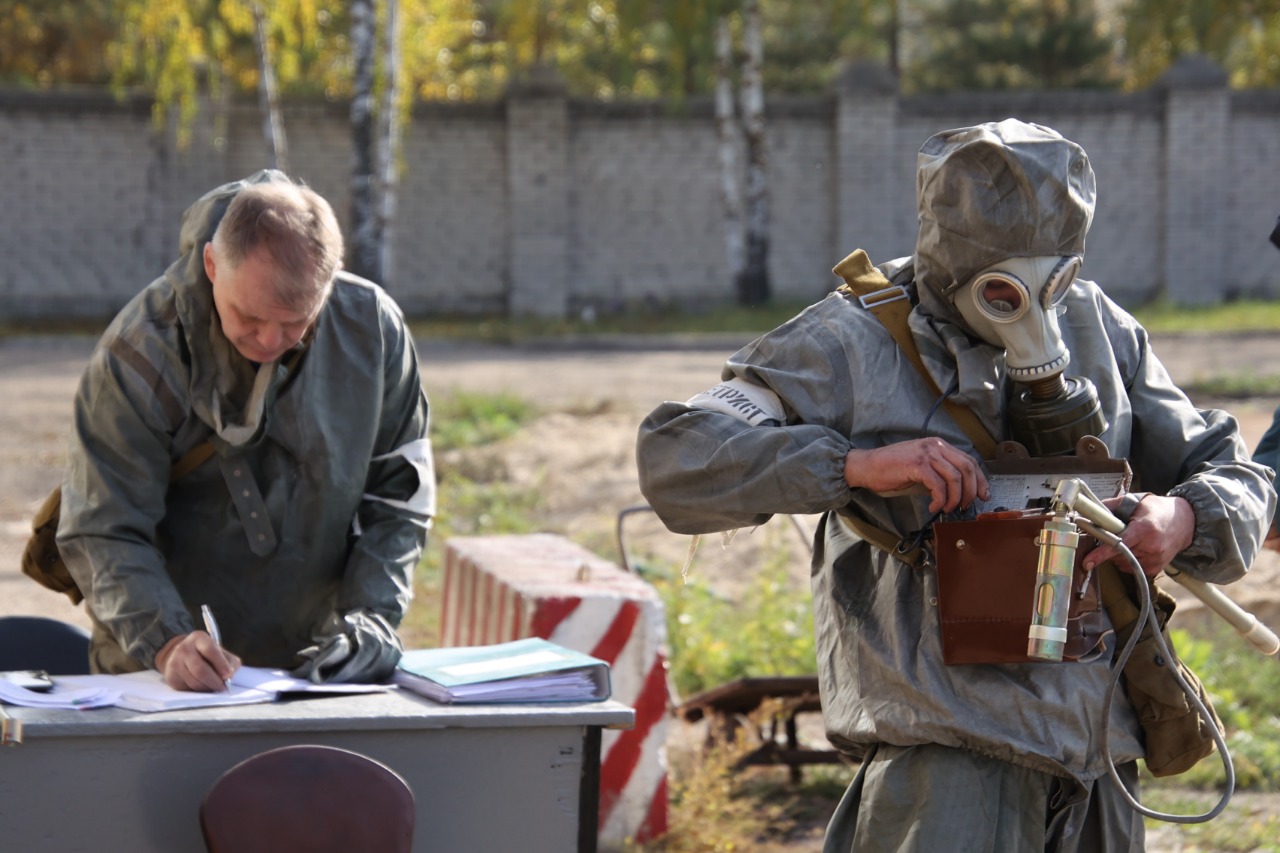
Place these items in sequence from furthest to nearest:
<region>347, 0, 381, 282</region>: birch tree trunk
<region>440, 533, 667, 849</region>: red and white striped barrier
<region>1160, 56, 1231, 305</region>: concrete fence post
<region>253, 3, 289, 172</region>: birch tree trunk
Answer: <region>1160, 56, 1231, 305</region>: concrete fence post → <region>253, 3, 289, 172</region>: birch tree trunk → <region>347, 0, 381, 282</region>: birch tree trunk → <region>440, 533, 667, 849</region>: red and white striped barrier

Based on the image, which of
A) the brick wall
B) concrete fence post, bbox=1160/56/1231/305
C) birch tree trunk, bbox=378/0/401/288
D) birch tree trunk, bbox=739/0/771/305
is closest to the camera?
birch tree trunk, bbox=378/0/401/288

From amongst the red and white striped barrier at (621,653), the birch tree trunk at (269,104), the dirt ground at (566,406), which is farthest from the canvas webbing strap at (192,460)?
the birch tree trunk at (269,104)

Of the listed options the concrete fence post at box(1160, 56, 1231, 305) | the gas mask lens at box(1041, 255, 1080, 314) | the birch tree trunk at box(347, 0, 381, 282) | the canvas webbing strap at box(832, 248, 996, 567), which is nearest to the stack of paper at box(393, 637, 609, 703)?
the canvas webbing strap at box(832, 248, 996, 567)

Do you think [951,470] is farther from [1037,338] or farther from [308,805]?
[308,805]

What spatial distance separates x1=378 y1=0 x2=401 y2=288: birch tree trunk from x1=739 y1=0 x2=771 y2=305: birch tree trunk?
474 cm

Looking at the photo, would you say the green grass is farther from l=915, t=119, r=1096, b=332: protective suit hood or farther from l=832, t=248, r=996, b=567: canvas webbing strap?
l=915, t=119, r=1096, b=332: protective suit hood

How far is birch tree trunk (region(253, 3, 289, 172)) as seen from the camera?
62.7 feet

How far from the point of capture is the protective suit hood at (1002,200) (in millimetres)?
2404

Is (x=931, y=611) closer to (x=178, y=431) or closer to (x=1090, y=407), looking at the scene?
(x=1090, y=407)

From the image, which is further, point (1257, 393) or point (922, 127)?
point (922, 127)

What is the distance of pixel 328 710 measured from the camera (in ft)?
9.52

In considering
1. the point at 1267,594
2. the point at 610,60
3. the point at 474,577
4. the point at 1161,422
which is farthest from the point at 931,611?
the point at 610,60

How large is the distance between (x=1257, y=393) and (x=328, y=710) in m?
11.0

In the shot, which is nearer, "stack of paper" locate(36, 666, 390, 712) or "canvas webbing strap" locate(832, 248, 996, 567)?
"canvas webbing strap" locate(832, 248, 996, 567)
